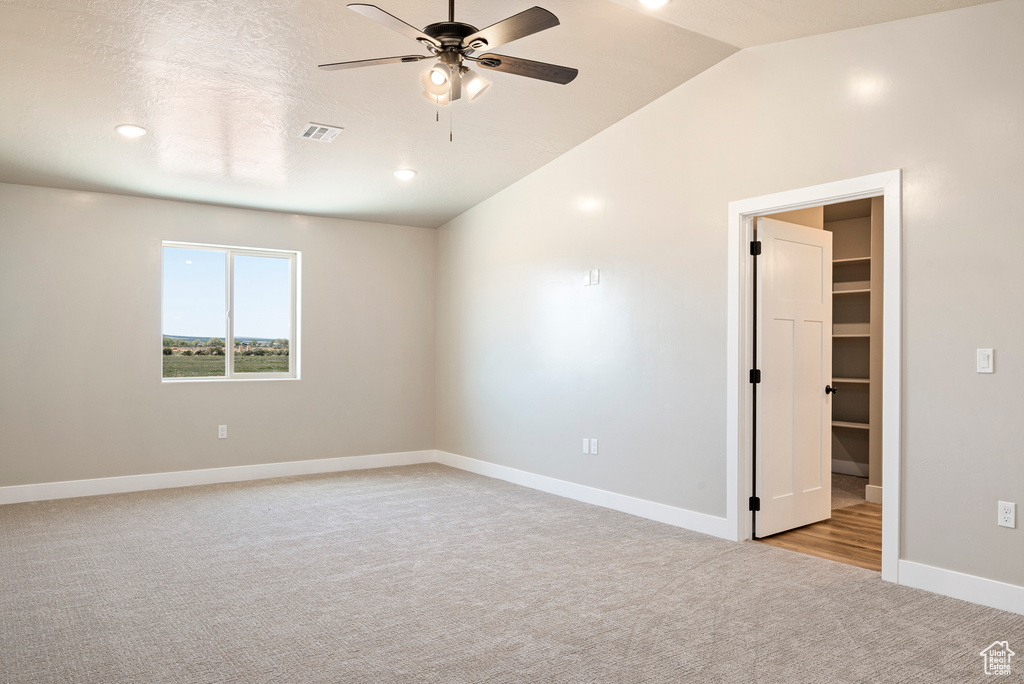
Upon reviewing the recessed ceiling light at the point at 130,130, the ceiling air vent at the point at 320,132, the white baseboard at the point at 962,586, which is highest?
the ceiling air vent at the point at 320,132

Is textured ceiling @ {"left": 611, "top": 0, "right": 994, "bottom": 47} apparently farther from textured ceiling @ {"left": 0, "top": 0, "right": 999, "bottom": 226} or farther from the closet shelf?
the closet shelf

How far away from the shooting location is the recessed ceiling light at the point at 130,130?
4.31 m

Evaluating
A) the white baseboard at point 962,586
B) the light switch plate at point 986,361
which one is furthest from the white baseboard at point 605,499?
the light switch plate at point 986,361

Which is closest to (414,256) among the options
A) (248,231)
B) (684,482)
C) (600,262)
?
(248,231)

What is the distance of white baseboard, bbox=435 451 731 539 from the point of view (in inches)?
173

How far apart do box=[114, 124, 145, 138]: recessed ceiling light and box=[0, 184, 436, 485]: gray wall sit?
5.03 feet

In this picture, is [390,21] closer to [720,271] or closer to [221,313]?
[720,271]

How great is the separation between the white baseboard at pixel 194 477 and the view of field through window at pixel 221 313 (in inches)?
35.7

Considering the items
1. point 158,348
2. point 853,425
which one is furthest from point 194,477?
point 853,425

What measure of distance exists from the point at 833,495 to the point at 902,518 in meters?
2.50

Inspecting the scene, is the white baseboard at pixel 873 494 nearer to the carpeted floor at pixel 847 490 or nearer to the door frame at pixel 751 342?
the carpeted floor at pixel 847 490

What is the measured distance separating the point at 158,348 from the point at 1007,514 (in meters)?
6.08

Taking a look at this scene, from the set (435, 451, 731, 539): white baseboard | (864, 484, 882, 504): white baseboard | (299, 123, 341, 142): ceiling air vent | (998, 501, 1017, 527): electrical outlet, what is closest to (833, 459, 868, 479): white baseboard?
(864, 484, 882, 504): white baseboard

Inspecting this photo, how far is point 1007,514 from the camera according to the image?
3.09 m
